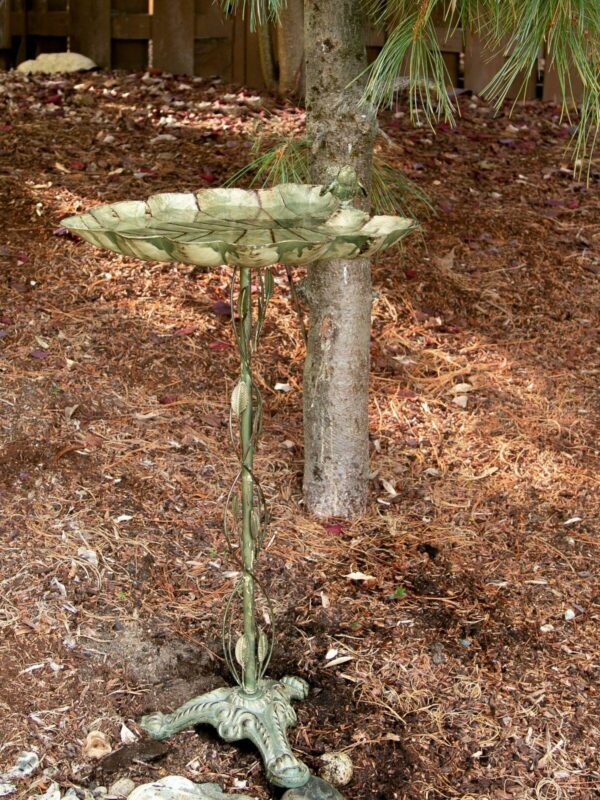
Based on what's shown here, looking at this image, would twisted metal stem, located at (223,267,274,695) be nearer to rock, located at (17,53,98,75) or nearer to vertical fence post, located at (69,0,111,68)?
rock, located at (17,53,98,75)

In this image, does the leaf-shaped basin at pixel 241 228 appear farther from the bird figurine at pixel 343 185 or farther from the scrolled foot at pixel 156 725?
the scrolled foot at pixel 156 725

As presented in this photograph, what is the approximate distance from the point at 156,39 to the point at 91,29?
0.40 metres

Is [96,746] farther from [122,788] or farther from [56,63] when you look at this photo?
[56,63]

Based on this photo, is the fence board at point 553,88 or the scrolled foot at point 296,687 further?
the fence board at point 553,88

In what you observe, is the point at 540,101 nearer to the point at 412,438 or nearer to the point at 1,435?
the point at 412,438

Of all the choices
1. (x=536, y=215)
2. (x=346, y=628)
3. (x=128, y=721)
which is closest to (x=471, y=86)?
(x=536, y=215)

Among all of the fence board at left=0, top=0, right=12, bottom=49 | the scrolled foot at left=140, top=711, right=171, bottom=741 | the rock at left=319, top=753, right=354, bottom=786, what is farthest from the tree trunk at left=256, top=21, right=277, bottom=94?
the rock at left=319, top=753, right=354, bottom=786

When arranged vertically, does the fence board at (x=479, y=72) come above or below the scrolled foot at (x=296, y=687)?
above

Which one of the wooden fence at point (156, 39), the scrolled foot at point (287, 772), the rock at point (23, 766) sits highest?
the wooden fence at point (156, 39)

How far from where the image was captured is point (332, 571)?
3080mm

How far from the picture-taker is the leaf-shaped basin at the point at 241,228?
186 centimetres

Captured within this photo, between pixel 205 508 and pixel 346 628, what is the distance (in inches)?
25.4

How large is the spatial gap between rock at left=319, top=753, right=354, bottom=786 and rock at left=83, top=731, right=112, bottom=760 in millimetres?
524

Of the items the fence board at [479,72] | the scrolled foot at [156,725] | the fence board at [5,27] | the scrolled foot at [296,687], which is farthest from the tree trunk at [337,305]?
the fence board at [5,27]
